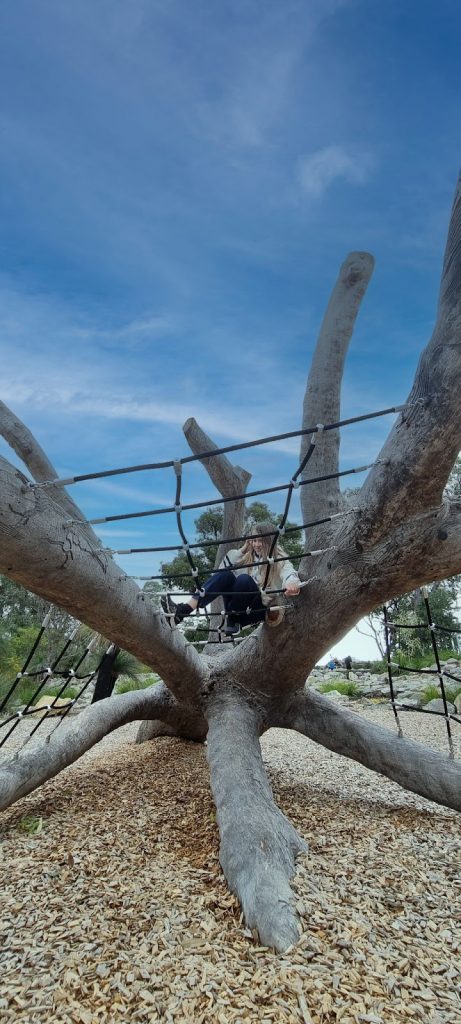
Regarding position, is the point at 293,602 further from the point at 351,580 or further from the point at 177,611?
the point at 177,611

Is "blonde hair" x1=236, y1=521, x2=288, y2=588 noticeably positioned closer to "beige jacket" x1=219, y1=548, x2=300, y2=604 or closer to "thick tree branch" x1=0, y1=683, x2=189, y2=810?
"beige jacket" x1=219, y1=548, x2=300, y2=604

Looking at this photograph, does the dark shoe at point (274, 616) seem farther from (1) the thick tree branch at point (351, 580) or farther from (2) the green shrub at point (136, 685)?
(2) the green shrub at point (136, 685)

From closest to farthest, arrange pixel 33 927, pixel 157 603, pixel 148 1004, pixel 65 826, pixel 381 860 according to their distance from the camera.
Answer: pixel 148 1004 → pixel 33 927 → pixel 381 860 → pixel 65 826 → pixel 157 603

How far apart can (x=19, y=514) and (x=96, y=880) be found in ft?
4.61

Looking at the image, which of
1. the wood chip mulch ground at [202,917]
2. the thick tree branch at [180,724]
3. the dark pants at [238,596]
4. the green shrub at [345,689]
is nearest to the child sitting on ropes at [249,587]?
the dark pants at [238,596]

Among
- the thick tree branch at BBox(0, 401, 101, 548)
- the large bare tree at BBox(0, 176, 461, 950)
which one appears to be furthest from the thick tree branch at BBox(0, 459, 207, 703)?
the thick tree branch at BBox(0, 401, 101, 548)

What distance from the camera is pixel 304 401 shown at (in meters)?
3.75

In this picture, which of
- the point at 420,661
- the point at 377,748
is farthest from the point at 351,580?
the point at 420,661

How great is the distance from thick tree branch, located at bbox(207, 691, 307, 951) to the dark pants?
23.6 inches

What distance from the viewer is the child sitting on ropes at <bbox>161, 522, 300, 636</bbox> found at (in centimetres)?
315

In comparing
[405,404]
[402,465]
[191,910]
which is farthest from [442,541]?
[191,910]

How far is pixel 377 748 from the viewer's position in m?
3.55

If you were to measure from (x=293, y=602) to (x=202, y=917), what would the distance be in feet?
4.89

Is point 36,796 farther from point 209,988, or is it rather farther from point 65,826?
point 209,988
